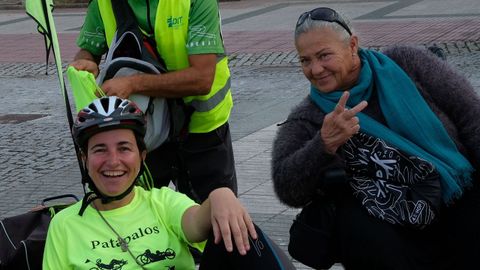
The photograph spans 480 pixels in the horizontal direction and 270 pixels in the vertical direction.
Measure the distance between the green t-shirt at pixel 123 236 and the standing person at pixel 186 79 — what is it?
55cm

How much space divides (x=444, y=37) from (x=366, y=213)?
9.64 meters

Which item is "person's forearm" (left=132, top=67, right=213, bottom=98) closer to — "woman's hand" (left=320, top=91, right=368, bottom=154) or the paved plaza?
"woman's hand" (left=320, top=91, right=368, bottom=154)

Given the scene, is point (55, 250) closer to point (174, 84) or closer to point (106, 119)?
point (106, 119)

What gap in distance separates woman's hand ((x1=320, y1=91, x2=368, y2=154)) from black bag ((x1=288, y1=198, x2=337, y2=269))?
0.27 meters

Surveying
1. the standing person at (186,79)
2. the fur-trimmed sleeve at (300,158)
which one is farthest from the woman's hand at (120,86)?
the fur-trimmed sleeve at (300,158)

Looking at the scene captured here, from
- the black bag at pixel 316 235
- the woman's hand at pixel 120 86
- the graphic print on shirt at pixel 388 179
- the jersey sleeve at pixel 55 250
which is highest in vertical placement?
the woman's hand at pixel 120 86

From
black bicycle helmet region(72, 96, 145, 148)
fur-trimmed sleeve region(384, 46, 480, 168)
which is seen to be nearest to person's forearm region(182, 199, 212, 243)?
black bicycle helmet region(72, 96, 145, 148)

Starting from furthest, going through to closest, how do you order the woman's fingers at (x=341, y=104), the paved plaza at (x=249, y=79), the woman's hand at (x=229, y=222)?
the paved plaza at (x=249, y=79)
the woman's fingers at (x=341, y=104)
the woman's hand at (x=229, y=222)

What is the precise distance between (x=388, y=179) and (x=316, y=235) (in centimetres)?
34

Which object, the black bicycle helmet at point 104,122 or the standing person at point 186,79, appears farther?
the standing person at point 186,79

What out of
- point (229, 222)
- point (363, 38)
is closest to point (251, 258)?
point (229, 222)

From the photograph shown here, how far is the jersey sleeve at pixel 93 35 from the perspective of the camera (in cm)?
373

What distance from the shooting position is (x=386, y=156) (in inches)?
131

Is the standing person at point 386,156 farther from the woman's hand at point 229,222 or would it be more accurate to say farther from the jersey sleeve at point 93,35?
the jersey sleeve at point 93,35
